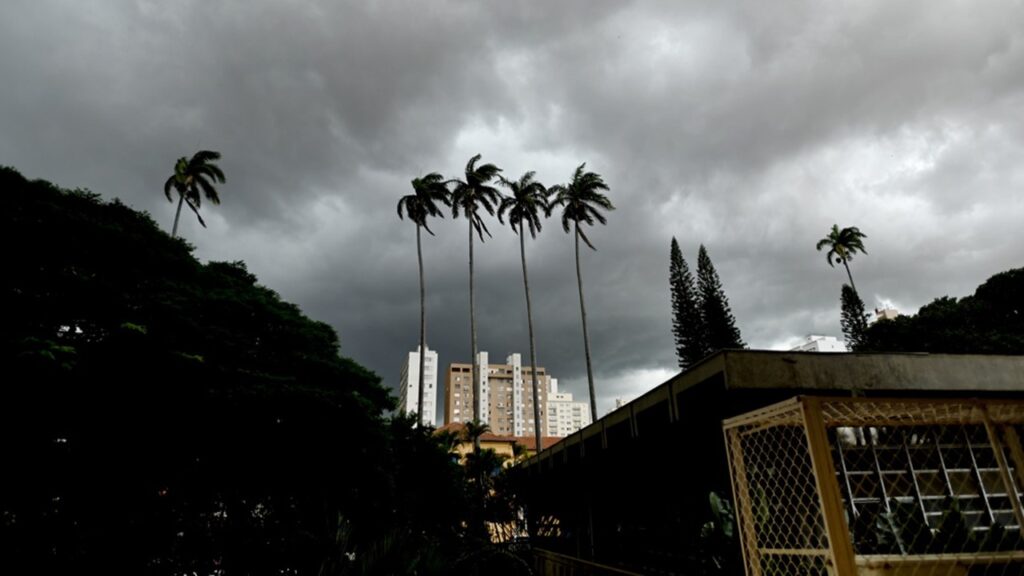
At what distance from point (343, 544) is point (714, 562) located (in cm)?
417

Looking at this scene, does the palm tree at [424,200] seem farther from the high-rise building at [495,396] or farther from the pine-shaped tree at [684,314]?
the high-rise building at [495,396]

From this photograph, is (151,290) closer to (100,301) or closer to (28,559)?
(100,301)

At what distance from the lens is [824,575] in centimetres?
366

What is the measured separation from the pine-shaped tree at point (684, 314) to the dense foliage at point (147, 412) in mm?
29389

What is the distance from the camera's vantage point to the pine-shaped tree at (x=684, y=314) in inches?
1586

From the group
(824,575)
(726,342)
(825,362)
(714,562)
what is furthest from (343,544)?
(726,342)

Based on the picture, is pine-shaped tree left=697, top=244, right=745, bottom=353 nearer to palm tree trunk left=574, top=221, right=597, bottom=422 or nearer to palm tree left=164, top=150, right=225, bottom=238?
palm tree trunk left=574, top=221, right=597, bottom=422

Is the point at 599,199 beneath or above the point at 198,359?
above

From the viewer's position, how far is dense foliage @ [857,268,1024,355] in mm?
30641

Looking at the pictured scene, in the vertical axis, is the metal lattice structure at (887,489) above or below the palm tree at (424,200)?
below

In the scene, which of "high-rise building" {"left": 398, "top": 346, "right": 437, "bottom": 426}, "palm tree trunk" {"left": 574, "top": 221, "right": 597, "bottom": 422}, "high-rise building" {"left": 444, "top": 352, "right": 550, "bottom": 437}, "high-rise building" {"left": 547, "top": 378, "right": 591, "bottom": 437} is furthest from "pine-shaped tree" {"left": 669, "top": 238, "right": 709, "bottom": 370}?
"high-rise building" {"left": 547, "top": 378, "right": 591, "bottom": 437}

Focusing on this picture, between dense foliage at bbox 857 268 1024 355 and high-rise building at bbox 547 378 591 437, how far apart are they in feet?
359

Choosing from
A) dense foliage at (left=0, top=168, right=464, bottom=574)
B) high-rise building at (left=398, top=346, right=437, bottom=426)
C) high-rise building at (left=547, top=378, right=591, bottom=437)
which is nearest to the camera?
dense foliage at (left=0, top=168, right=464, bottom=574)

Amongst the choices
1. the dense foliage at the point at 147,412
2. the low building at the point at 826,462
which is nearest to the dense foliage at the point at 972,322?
the low building at the point at 826,462
